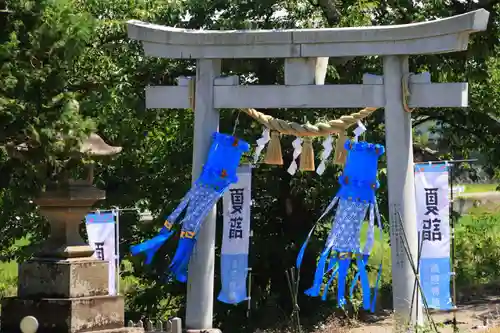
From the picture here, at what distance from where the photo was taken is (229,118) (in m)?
15.9

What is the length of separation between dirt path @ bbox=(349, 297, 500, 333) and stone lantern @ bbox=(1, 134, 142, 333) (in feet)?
22.7

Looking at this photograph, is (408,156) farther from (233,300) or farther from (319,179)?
(319,179)

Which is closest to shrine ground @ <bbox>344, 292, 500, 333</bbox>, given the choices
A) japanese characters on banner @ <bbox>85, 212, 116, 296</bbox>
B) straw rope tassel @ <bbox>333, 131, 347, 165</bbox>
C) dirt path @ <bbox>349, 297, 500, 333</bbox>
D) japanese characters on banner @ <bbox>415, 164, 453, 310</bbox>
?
dirt path @ <bbox>349, 297, 500, 333</bbox>

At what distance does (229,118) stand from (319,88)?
4.30m

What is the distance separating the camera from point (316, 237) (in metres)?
17.0

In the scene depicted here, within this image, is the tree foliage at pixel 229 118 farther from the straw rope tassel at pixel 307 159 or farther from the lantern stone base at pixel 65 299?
the lantern stone base at pixel 65 299

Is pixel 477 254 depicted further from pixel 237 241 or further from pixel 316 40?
pixel 316 40

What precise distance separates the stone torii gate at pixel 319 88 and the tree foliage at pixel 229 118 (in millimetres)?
2950

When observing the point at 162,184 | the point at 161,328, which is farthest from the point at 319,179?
the point at 161,328

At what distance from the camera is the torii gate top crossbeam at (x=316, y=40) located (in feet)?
35.7

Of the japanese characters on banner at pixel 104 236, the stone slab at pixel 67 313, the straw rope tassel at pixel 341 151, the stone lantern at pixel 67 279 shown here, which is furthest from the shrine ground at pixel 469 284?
the stone lantern at pixel 67 279

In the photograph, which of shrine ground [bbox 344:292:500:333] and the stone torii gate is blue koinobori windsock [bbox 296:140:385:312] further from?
shrine ground [bbox 344:292:500:333]

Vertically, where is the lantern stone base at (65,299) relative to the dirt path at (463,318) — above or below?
above

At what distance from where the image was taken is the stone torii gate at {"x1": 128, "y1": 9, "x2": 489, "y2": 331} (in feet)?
36.6
